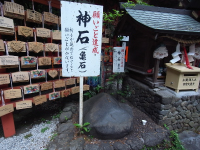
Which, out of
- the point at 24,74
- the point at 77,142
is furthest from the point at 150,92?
the point at 24,74

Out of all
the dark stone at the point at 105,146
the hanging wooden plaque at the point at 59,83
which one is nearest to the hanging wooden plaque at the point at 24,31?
the hanging wooden plaque at the point at 59,83

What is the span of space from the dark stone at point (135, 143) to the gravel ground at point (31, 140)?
2.21 metres

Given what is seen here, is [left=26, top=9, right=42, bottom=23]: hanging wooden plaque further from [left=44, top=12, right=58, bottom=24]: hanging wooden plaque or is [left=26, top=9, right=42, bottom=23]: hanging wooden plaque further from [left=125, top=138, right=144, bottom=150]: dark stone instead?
[left=125, top=138, right=144, bottom=150]: dark stone

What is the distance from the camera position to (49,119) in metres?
4.29

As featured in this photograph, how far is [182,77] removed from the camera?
146 inches

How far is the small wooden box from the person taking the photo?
365 cm

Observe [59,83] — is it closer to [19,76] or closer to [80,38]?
[19,76]

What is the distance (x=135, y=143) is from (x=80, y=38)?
2.91 metres

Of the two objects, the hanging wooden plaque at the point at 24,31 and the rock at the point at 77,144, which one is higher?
the hanging wooden plaque at the point at 24,31

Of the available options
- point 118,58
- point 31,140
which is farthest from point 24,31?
point 118,58

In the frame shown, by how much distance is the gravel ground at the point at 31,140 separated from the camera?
3.07 meters

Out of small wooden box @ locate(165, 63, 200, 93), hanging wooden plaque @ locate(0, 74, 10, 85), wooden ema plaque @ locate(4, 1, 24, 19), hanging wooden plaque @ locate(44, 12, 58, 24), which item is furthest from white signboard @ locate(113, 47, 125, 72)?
hanging wooden plaque @ locate(0, 74, 10, 85)

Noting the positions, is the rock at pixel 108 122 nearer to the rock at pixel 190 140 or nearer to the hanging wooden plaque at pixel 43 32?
the rock at pixel 190 140

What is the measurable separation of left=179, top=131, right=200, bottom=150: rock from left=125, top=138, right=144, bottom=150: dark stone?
170 cm
